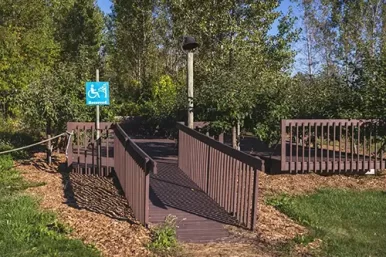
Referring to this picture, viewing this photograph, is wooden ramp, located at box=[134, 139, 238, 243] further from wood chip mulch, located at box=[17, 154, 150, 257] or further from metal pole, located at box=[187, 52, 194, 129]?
metal pole, located at box=[187, 52, 194, 129]

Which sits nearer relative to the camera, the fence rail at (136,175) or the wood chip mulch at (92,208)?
the wood chip mulch at (92,208)

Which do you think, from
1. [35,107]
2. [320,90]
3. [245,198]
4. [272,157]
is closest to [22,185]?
[35,107]

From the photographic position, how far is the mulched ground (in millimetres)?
5289

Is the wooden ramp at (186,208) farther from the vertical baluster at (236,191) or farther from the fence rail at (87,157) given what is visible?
the fence rail at (87,157)

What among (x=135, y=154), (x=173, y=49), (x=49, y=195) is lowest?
(x=49, y=195)

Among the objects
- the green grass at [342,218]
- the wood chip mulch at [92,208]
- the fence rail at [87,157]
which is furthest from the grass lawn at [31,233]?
the green grass at [342,218]

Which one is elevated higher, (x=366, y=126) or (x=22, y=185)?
(x=366, y=126)

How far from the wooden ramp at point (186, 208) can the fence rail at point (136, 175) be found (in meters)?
0.26

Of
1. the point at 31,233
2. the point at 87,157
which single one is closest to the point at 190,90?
the point at 87,157

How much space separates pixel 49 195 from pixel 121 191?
45.8 inches

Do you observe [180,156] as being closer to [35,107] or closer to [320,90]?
[35,107]

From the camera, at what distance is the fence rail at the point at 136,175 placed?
5645 mm

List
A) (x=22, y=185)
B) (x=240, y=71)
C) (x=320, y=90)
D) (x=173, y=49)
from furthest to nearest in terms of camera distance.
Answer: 1. (x=173, y=49)
2. (x=320, y=90)
3. (x=240, y=71)
4. (x=22, y=185)

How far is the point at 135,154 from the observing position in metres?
6.39
